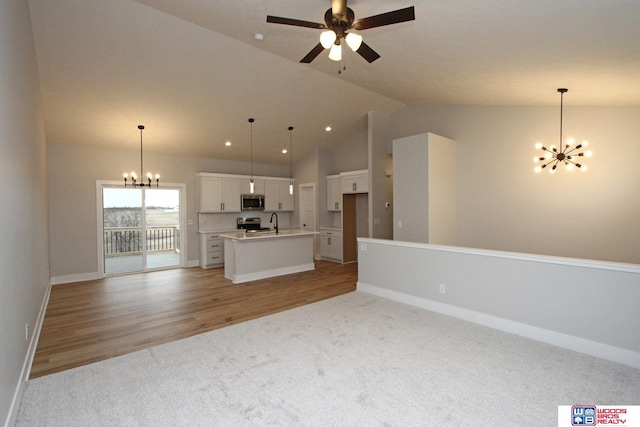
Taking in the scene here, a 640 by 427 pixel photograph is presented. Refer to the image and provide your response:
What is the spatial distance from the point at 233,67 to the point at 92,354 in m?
4.05

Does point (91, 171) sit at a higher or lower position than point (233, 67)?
lower

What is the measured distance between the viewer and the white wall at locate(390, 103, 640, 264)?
4.36 metres

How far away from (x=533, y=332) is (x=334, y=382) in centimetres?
237

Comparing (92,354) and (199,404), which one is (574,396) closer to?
(199,404)

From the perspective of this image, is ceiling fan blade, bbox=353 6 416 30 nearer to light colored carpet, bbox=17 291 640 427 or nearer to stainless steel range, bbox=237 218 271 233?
light colored carpet, bbox=17 291 640 427

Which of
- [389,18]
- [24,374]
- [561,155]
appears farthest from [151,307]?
[561,155]

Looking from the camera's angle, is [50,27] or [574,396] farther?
[50,27]

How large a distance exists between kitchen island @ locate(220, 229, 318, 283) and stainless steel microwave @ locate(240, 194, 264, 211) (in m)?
1.72

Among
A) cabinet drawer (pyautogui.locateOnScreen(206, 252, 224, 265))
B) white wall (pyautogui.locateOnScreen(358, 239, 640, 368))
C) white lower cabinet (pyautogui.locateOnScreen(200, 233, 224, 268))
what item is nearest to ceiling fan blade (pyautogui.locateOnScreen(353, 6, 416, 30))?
white wall (pyautogui.locateOnScreen(358, 239, 640, 368))

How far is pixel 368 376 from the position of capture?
2584 millimetres

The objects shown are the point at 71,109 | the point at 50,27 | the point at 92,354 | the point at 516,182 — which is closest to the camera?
the point at 92,354

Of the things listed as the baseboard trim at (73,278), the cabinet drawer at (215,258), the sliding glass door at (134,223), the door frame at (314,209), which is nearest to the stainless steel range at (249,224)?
the cabinet drawer at (215,258)

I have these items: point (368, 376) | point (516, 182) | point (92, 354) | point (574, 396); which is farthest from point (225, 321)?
point (516, 182)

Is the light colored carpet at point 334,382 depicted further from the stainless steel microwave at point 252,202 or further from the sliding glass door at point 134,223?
the stainless steel microwave at point 252,202
